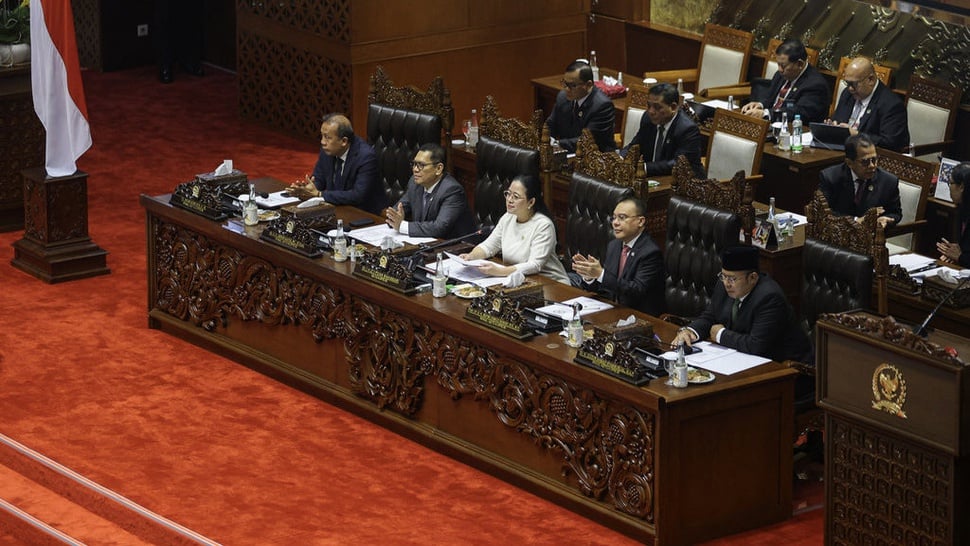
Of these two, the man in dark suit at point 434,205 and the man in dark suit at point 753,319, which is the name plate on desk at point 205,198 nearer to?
the man in dark suit at point 434,205

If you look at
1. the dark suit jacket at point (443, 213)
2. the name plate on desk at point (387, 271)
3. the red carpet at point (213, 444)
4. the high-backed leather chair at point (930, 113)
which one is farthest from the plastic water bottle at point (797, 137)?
the red carpet at point (213, 444)

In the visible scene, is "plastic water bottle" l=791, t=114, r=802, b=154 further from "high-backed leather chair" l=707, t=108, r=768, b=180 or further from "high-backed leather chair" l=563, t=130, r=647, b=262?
"high-backed leather chair" l=563, t=130, r=647, b=262

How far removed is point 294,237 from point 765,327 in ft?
7.82

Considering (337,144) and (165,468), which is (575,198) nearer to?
(337,144)

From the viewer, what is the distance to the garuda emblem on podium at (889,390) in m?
5.43

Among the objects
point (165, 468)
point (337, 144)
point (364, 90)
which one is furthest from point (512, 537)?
point (364, 90)

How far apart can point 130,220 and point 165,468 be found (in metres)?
4.05

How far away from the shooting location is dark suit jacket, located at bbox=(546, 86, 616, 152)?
10.6 m

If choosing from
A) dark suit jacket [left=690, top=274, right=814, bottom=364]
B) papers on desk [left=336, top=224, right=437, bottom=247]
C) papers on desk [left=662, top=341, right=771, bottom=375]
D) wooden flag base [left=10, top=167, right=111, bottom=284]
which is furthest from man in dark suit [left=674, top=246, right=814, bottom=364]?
wooden flag base [left=10, top=167, right=111, bottom=284]

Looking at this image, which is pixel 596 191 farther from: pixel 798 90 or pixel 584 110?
pixel 798 90

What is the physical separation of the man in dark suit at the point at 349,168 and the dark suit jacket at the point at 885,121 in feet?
10.3

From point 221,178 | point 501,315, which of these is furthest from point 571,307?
point 221,178

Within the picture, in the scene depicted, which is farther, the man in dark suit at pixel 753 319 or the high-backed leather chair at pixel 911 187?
the high-backed leather chair at pixel 911 187

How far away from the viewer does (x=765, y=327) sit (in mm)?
7125
